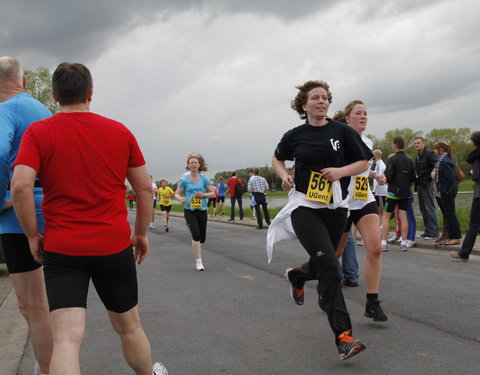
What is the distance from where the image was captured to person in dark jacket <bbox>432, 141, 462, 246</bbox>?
9422mm

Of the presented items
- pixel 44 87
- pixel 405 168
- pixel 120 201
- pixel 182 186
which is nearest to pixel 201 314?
pixel 120 201

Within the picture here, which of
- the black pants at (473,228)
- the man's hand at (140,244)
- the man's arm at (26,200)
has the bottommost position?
the black pants at (473,228)

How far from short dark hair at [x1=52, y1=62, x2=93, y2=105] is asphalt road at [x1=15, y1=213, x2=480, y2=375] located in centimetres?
205

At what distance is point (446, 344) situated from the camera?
151 inches

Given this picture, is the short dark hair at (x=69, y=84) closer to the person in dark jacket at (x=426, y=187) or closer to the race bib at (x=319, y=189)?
the race bib at (x=319, y=189)

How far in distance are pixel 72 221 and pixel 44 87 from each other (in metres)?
58.2

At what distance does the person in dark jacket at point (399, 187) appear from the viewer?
9.50 meters

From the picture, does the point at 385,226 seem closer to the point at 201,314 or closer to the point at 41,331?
the point at 201,314

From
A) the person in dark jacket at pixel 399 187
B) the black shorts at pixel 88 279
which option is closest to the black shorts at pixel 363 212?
the black shorts at pixel 88 279

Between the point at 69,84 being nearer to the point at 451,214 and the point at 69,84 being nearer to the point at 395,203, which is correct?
the point at 395,203

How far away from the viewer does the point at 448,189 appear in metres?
9.50

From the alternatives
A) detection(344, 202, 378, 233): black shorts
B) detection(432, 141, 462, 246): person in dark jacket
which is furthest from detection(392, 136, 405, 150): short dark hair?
detection(344, 202, 378, 233): black shorts

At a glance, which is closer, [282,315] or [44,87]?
[282,315]

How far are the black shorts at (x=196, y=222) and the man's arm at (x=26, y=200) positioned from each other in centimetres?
563
